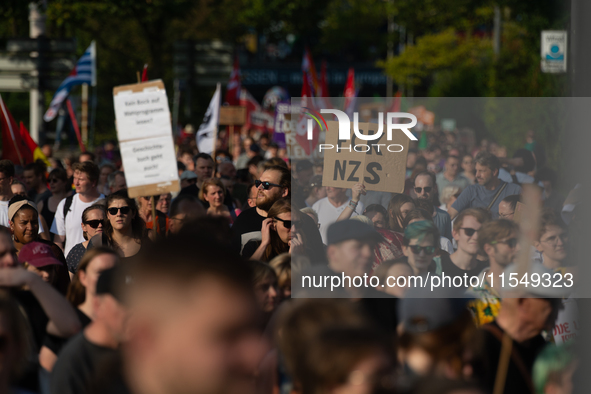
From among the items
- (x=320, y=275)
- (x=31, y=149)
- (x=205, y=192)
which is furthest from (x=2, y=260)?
(x=31, y=149)

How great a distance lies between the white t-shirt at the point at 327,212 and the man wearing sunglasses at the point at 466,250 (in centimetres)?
63

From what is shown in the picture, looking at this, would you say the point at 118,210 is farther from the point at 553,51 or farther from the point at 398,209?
the point at 553,51

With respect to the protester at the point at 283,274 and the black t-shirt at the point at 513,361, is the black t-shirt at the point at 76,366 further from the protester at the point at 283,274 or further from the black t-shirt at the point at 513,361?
the black t-shirt at the point at 513,361

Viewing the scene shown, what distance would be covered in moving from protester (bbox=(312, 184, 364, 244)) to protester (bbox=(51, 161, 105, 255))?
114 inches

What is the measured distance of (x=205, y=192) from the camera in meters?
7.41

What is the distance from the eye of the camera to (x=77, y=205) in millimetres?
7316

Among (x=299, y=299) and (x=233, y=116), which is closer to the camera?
(x=299, y=299)

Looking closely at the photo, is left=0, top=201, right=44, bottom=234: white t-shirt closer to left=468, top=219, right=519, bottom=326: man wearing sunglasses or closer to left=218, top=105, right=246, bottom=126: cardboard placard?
left=468, top=219, right=519, bottom=326: man wearing sunglasses

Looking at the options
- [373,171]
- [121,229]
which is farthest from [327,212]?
[121,229]

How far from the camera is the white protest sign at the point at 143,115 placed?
6.53m

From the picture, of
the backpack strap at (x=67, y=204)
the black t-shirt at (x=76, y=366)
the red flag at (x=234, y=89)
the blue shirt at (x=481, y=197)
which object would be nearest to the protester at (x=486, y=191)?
the blue shirt at (x=481, y=197)

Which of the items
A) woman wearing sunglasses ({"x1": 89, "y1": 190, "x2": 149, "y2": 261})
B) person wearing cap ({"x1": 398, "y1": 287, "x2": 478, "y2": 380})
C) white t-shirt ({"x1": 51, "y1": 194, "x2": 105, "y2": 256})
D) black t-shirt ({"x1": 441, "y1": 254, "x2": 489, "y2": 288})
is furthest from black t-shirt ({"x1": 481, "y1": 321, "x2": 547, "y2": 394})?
white t-shirt ({"x1": 51, "y1": 194, "x2": 105, "y2": 256})

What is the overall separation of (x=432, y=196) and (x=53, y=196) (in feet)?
15.8

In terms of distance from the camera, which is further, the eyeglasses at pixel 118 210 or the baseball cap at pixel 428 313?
the eyeglasses at pixel 118 210
